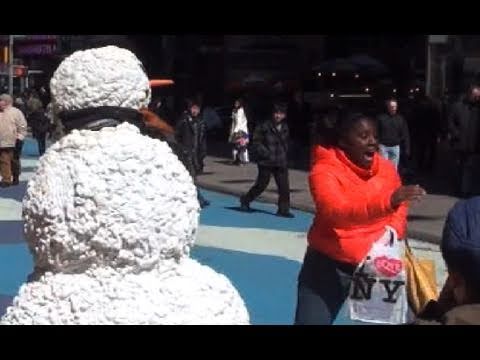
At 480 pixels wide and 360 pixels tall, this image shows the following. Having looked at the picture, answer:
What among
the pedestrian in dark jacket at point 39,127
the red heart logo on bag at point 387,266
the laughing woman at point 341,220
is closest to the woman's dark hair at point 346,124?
the laughing woman at point 341,220

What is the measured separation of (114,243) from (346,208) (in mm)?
3571

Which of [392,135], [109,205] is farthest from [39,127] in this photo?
[109,205]

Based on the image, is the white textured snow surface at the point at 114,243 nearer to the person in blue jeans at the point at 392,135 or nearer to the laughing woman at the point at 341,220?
the laughing woman at the point at 341,220

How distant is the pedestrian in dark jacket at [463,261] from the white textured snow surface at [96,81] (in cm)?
85

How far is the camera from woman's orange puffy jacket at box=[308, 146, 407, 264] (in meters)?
5.95

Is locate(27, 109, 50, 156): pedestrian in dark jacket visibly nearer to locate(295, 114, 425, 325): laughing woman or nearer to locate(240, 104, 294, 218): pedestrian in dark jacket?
locate(240, 104, 294, 218): pedestrian in dark jacket

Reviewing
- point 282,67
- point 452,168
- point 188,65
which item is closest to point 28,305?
point 452,168

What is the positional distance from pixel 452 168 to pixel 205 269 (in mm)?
22277

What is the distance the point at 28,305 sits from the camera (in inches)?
97.9

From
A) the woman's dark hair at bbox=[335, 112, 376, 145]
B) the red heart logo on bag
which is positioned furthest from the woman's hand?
the woman's dark hair at bbox=[335, 112, 376, 145]

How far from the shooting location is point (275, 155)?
16.3 metres

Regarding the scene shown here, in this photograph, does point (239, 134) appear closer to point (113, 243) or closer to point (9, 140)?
point (9, 140)

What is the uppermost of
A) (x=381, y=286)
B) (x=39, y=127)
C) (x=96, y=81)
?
(x=96, y=81)

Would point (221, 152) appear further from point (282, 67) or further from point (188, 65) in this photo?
point (188, 65)
